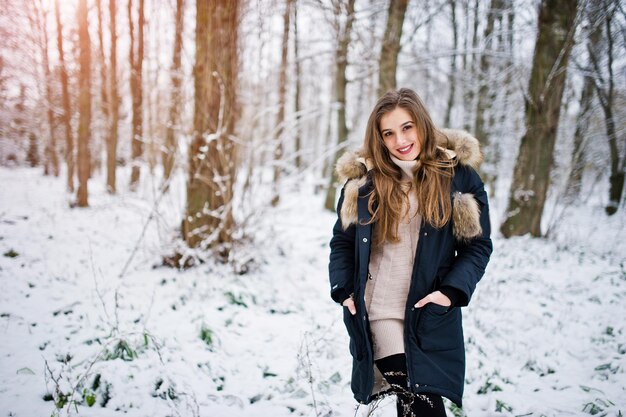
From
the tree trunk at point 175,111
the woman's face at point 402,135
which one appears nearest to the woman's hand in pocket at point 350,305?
the woman's face at point 402,135

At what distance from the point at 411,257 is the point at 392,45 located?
591 centimetres

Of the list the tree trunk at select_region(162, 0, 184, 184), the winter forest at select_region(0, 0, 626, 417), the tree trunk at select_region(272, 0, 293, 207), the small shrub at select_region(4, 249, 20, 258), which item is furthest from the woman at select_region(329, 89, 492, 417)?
the small shrub at select_region(4, 249, 20, 258)

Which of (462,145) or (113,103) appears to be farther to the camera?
(113,103)

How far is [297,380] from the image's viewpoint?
10.2ft

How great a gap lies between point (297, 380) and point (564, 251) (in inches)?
228

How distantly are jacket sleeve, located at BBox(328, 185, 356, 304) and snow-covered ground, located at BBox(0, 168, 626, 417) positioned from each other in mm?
1058

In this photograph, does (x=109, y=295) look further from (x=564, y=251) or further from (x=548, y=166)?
(x=548, y=166)

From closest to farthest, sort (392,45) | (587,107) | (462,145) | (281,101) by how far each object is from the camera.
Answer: (462,145), (392,45), (281,101), (587,107)

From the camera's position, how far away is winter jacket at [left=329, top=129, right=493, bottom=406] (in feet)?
5.88

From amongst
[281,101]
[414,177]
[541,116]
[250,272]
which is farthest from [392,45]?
[414,177]

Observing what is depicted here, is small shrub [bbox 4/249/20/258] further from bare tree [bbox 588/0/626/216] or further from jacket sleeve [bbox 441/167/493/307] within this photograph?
bare tree [bbox 588/0/626/216]

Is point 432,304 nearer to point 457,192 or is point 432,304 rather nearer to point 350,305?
point 350,305

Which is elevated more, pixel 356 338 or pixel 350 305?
pixel 350 305

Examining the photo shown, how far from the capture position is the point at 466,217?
70.8 inches
